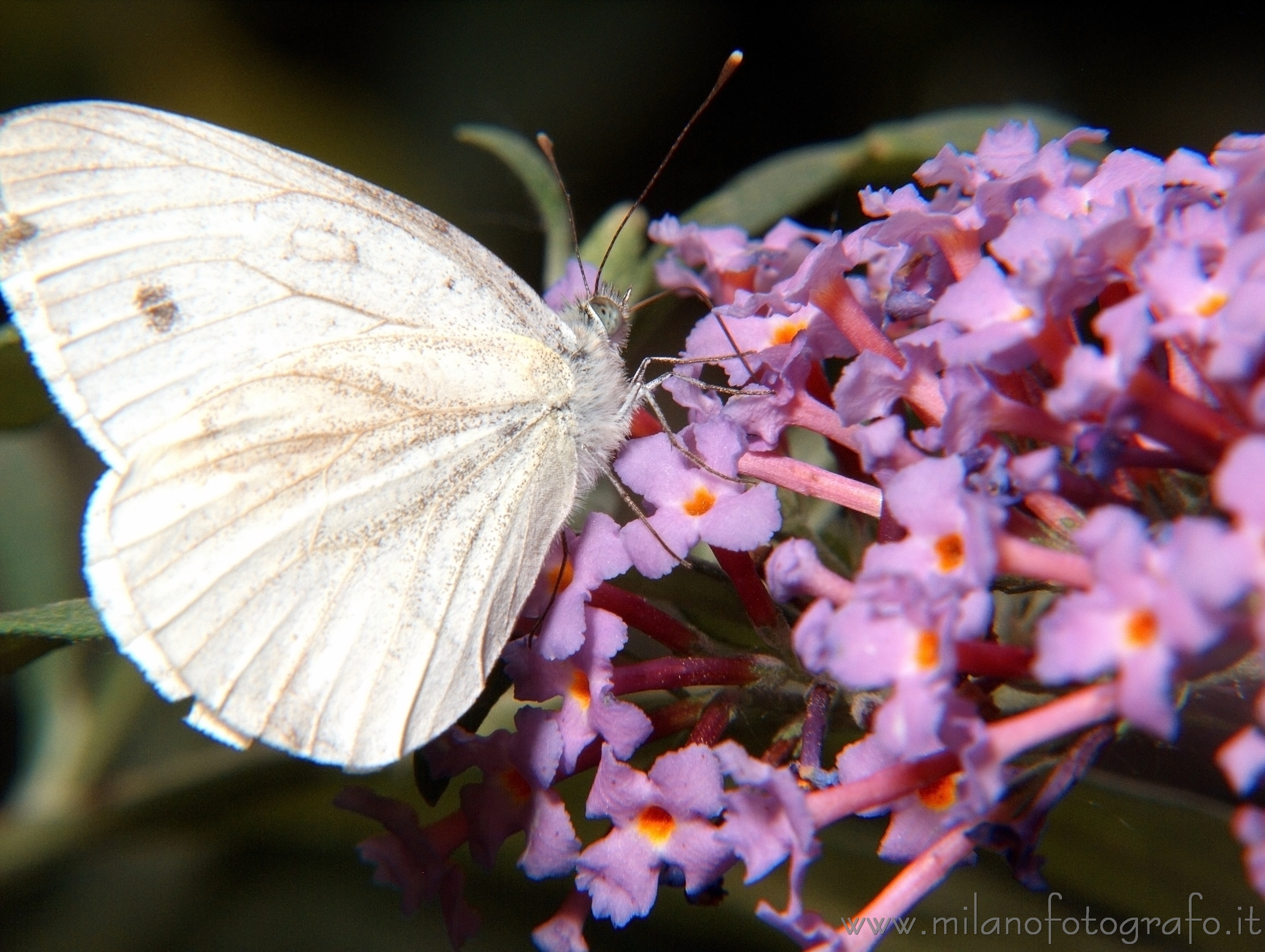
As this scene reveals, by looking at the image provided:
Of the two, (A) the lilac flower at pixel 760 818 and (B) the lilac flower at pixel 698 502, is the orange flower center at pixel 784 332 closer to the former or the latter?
(B) the lilac flower at pixel 698 502

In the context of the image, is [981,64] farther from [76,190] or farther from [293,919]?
[293,919]

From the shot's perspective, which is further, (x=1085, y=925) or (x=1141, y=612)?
(x=1085, y=925)

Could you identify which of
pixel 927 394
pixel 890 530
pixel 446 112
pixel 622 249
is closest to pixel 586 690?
pixel 890 530

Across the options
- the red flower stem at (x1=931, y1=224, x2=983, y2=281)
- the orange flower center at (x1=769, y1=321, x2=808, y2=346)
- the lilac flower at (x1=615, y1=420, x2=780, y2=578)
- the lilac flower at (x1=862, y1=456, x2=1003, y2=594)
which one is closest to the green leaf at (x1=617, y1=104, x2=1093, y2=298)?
the orange flower center at (x1=769, y1=321, x2=808, y2=346)

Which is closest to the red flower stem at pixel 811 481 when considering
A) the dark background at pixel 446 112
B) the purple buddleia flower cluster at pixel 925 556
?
the purple buddleia flower cluster at pixel 925 556

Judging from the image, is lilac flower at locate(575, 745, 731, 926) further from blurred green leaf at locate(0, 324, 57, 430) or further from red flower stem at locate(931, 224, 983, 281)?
blurred green leaf at locate(0, 324, 57, 430)

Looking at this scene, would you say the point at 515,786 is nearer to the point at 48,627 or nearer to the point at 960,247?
the point at 48,627

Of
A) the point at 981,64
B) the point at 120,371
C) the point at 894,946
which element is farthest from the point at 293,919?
the point at 981,64
